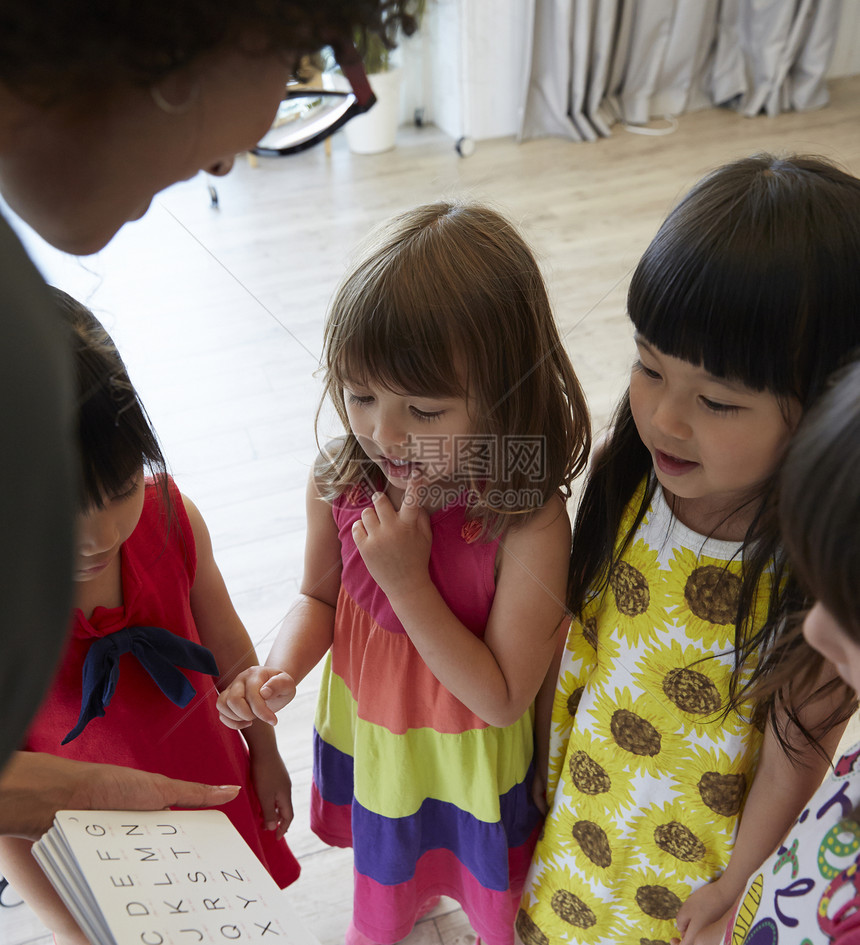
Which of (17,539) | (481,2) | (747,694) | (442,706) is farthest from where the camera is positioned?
(481,2)

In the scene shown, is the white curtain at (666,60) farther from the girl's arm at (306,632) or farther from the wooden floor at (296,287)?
the girl's arm at (306,632)

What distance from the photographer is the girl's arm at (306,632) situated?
2.69ft

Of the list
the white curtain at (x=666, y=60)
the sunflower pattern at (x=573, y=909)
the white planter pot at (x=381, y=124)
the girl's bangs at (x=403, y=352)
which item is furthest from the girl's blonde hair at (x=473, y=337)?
the white curtain at (x=666, y=60)

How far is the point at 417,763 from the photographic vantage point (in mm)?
900

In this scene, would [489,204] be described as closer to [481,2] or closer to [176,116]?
[176,116]

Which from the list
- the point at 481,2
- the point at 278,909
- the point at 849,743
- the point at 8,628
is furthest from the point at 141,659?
the point at 481,2

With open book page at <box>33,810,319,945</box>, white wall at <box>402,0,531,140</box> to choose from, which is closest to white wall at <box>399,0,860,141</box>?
white wall at <box>402,0,531,140</box>

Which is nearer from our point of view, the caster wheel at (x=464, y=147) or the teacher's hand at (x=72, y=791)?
the teacher's hand at (x=72, y=791)

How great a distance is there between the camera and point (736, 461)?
652mm

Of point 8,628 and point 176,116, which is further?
point 176,116

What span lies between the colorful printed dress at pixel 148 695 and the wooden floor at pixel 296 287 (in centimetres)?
38

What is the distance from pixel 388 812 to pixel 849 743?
844 mm

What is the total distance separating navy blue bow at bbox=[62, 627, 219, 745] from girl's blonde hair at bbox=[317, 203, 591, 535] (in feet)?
0.93

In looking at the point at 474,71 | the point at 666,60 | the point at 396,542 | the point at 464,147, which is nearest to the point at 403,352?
the point at 396,542
